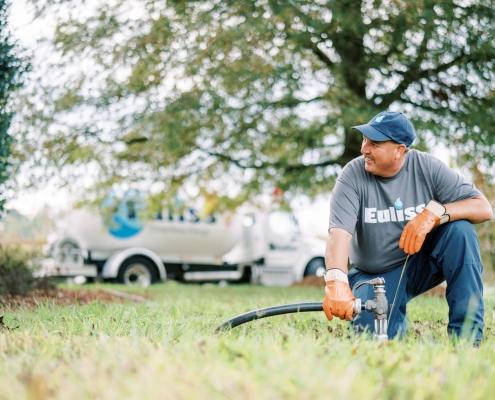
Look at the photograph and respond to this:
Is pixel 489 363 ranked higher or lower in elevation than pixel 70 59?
lower

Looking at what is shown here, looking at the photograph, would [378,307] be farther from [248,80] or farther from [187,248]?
[187,248]

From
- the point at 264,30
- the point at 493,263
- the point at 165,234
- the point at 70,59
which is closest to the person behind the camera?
the point at 264,30

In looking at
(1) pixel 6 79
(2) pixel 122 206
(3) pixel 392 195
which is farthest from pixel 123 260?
(3) pixel 392 195

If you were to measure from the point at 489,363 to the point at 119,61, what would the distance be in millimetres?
6723

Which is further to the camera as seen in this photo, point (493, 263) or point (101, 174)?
point (493, 263)

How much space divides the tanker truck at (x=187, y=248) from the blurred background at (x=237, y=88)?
3036mm

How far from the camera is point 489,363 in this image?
215cm

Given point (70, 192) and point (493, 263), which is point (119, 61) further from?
point (493, 263)

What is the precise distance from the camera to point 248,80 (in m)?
7.41

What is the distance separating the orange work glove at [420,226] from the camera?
130 inches

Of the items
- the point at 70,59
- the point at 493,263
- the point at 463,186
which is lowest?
the point at 493,263

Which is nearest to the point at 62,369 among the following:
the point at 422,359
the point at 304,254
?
the point at 422,359

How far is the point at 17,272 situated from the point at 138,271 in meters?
6.41

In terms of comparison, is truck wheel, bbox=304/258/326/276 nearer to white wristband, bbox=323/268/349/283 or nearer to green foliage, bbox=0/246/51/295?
green foliage, bbox=0/246/51/295
